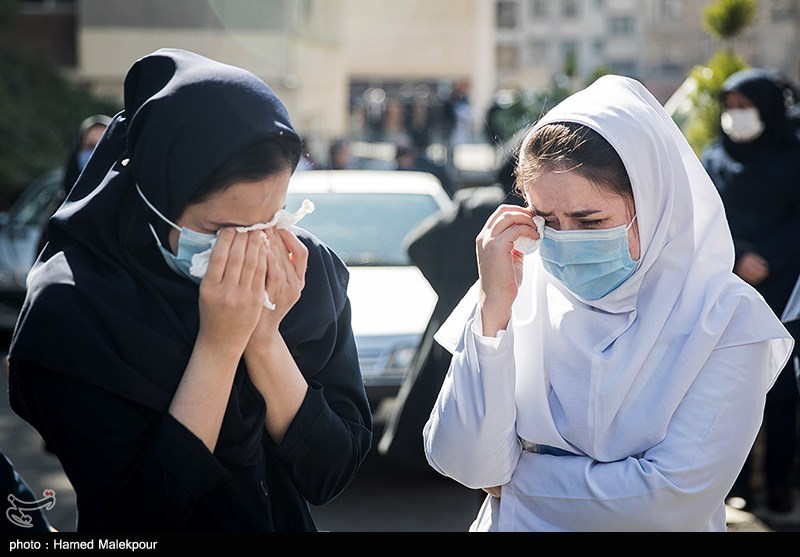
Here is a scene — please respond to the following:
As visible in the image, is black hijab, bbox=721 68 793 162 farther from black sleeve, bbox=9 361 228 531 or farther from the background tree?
black sleeve, bbox=9 361 228 531

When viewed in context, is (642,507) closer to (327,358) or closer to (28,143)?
(327,358)

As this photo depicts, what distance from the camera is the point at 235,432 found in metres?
1.86

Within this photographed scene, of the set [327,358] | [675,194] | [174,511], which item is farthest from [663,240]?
[174,511]

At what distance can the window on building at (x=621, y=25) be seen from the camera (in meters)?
11.8

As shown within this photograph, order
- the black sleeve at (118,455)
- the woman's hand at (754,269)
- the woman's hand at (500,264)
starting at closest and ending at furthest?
the black sleeve at (118,455)
the woman's hand at (500,264)
the woman's hand at (754,269)

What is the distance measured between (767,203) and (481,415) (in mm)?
3593

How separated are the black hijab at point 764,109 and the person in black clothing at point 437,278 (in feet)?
4.43

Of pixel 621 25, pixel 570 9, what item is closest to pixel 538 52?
pixel 570 9

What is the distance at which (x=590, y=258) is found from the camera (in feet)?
6.86

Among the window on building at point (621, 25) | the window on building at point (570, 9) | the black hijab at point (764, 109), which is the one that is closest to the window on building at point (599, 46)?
the window on building at point (621, 25)

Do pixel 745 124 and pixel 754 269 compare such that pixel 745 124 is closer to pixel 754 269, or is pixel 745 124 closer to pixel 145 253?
pixel 754 269

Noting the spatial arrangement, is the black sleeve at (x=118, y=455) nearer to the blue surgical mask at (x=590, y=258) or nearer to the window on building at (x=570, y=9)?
the blue surgical mask at (x=590, y=258)

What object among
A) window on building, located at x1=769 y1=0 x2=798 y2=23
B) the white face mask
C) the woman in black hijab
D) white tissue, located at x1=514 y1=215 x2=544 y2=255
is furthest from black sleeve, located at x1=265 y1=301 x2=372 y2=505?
window on building, located at x1=769 y1=0 x2=798 y2=23

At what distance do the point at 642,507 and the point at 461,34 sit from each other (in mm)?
34524
